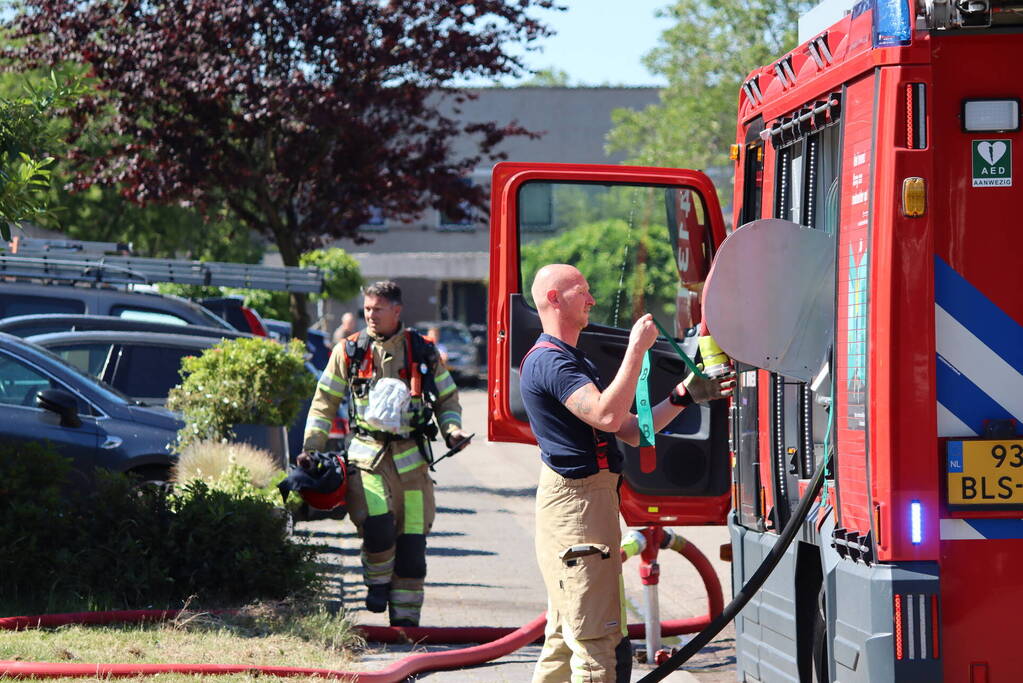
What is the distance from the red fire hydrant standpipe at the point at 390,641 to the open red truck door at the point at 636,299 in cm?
53

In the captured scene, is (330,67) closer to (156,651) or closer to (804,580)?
(156,651)

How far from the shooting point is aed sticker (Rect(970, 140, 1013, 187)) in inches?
180

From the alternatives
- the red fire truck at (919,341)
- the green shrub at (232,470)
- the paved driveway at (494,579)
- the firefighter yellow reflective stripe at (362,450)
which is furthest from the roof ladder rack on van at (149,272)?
the red fire truck at (919,341)

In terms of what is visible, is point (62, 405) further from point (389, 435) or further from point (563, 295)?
point (563, 295)

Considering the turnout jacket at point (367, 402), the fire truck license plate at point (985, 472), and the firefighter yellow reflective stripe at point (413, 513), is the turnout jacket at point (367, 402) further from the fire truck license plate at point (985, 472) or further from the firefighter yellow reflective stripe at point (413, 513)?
the fire truck license plate at point (985, 472)

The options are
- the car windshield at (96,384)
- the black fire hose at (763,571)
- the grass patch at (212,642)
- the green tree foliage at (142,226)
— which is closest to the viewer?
the black fire hose at (763,571)

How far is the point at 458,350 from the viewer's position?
134 ft

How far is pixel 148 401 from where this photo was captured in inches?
463

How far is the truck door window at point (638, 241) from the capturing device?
7.32 metres

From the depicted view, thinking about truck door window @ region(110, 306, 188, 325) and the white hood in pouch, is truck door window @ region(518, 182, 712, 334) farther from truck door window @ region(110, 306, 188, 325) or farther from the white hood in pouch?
truck door window @ region(110, 306, 188, 325)

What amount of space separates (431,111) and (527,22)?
1819mm

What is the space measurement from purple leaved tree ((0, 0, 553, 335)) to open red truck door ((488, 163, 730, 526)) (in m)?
9.15

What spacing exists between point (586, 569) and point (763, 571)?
69cm

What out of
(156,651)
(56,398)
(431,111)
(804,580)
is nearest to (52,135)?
(56,398)
